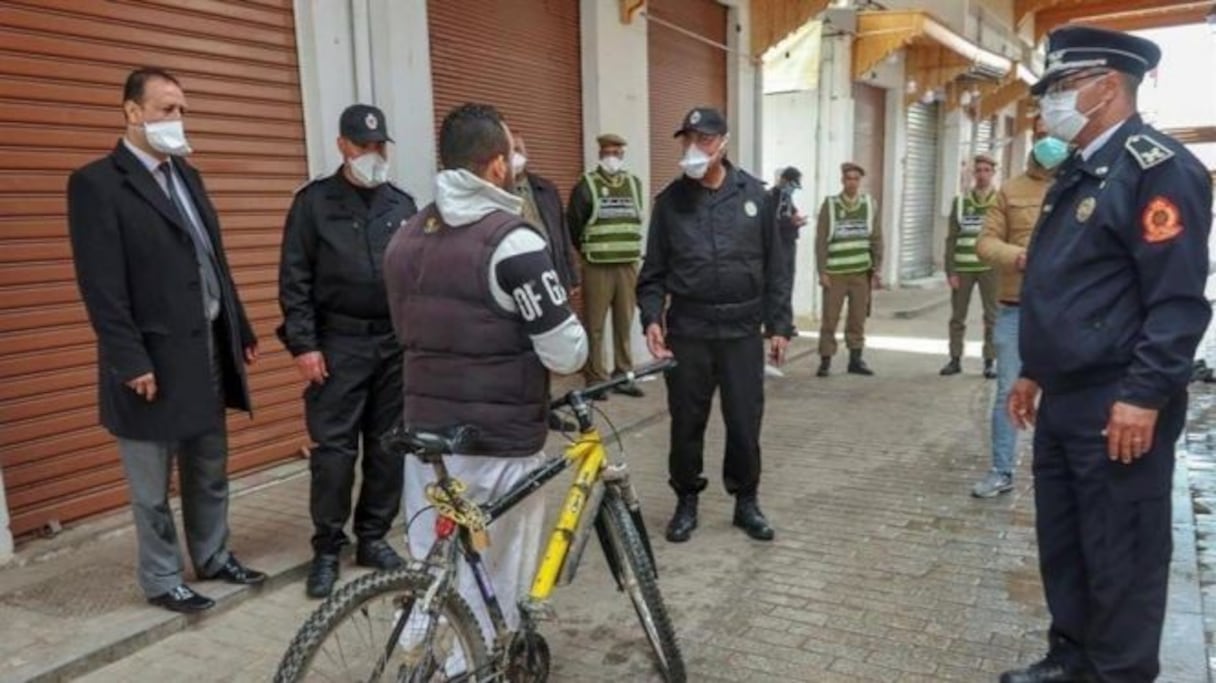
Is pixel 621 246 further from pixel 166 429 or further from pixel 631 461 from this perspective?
pixel 166 429

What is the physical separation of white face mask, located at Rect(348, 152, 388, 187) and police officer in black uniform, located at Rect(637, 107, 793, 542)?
126 cm

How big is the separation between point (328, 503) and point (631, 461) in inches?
92.9

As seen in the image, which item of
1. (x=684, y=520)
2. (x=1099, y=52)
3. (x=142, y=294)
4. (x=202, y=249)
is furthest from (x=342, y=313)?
(x=1099, y=52)

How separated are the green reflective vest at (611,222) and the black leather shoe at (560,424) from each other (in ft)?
13.9

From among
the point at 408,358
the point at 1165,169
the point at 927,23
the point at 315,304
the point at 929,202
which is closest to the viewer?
the point at 1165,169

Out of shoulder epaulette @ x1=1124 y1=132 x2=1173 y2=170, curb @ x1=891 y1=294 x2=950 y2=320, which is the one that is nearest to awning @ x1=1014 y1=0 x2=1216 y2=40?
curb @ x1=891 y1=294 x2=950 y2=320

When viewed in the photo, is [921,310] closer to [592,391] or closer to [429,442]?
[592,391]

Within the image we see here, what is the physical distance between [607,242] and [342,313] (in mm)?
3512

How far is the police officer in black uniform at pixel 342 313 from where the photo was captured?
359 cm

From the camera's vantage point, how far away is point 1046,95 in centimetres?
274

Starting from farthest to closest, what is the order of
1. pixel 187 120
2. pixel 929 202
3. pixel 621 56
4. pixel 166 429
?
pixel 929 202 → pixel 621 56 → pixel 187 120 → pixel 166 429

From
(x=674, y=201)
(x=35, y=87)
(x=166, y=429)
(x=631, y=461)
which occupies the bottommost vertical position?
(x=631, y=461)

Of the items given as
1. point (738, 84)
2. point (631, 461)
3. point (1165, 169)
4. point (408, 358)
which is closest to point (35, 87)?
point (408, 358)

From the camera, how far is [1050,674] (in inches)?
114
